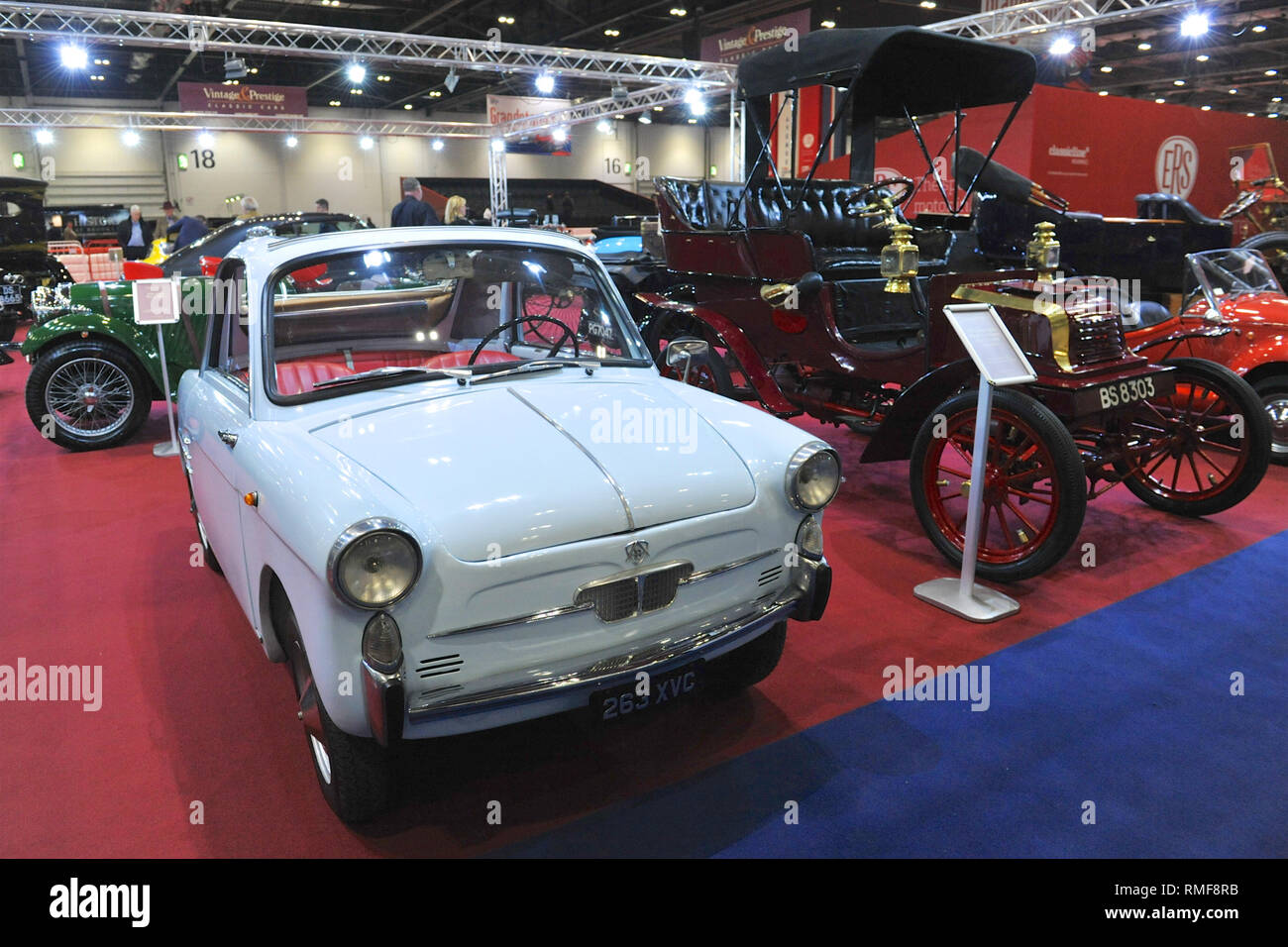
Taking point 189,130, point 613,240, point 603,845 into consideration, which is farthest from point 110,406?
point 189,130

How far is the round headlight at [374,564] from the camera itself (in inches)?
75.4

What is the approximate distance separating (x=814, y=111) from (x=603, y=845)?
1273 cm

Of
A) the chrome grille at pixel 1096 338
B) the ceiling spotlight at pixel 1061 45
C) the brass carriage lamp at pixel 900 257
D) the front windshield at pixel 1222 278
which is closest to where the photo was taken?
the chrome grille at pixel 1096 338

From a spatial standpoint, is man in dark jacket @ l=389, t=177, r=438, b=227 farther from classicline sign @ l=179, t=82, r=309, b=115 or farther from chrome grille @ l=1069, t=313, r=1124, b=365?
classicline sign @ l=179, t=82, r=309, b=115

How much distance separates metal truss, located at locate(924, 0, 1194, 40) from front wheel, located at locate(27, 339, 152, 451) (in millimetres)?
8984

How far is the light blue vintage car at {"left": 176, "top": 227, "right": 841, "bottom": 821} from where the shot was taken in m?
2.02

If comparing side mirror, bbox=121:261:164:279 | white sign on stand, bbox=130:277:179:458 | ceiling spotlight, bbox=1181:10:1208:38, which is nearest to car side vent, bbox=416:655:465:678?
white sign on stand, bbox=130:277:179:458

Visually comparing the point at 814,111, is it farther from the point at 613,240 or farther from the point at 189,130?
the point at 189,130

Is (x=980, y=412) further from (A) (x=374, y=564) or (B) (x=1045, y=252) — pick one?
(A) (x=374, y=564)

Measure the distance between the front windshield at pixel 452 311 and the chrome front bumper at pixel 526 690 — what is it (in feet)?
3.74

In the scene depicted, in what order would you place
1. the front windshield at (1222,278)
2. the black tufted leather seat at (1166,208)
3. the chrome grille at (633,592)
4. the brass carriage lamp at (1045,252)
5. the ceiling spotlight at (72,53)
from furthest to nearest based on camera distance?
the ceiling spotlight at (72,53)
the black tufted leather seat at (1166,208)
the front windshield at (1222,278)
the brass carriage lamp at (1045,252)
the chrome grille at (633,592)

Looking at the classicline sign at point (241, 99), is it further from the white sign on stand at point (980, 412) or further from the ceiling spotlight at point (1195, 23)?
the white sign on stand at point (980, 412)

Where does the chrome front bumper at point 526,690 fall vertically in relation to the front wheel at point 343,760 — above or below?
above

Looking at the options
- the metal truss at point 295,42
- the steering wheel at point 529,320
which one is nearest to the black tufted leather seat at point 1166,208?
the metal truss at point 295,42
